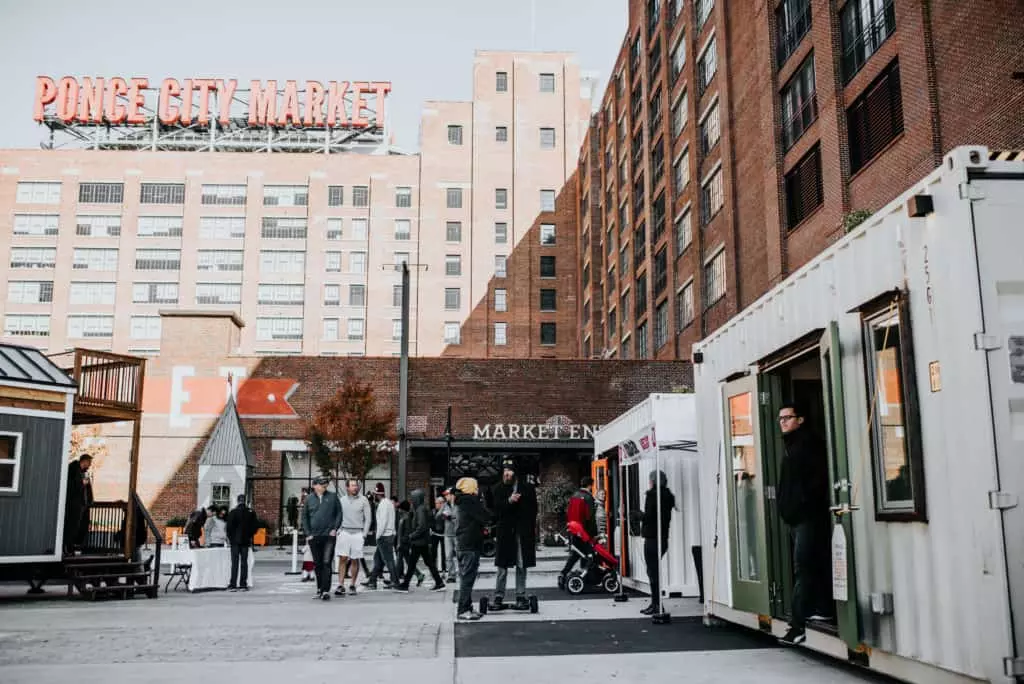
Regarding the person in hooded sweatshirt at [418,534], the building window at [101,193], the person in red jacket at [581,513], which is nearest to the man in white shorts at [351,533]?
the person in hooded sweatshirt at [418,534]

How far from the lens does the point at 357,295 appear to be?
7450 cm

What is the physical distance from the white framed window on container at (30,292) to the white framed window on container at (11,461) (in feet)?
212

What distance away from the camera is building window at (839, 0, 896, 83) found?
23594 mm

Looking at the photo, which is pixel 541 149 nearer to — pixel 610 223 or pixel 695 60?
pixel 610 223

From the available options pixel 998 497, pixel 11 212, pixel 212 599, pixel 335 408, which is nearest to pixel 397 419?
pixel 335 408

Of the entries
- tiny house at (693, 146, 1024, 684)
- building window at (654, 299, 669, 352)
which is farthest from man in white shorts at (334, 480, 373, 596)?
building window at (654, 299, 669, 352)

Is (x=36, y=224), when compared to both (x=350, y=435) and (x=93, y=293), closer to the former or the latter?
(x=93, y=293)

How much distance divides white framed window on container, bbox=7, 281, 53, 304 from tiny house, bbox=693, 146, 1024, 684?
7560 cm

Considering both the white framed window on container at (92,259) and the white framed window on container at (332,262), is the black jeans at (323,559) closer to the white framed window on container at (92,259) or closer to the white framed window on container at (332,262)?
the white framed window on container at (332,262)

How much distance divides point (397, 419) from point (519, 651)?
25.7m

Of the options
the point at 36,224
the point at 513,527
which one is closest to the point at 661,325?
the point at 513,527

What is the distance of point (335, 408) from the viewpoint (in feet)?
107

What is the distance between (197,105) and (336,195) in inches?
553

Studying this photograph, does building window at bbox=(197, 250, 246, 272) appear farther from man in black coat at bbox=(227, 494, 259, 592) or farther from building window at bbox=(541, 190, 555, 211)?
man in black coat at bbox=(227, 494, 259, 592)
